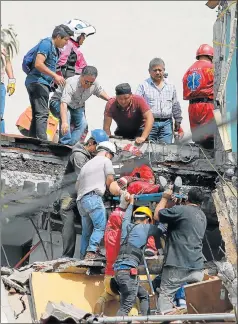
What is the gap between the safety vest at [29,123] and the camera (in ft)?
76.2

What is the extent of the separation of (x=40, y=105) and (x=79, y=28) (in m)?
1.55

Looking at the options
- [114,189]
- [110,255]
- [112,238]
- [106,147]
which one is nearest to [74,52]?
[106,147]

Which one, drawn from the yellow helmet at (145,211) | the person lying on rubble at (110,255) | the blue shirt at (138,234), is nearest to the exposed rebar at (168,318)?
the blue shirt at (138,234)

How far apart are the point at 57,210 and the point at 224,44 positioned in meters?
3.49

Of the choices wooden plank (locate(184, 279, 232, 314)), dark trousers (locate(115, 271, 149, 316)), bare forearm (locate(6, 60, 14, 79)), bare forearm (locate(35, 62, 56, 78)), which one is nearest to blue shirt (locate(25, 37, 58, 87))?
bare forearm (locate(35, 62, 56, 78))

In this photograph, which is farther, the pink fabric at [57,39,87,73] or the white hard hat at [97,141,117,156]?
the pink fabric at [57,39,87,73]

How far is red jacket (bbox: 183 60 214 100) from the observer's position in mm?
22812

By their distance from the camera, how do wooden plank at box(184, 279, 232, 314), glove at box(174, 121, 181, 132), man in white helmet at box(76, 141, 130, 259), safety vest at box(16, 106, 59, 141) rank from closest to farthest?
wooden plank at box(184, 279, 232, 314) → man in white helmet at box(76, 141, 130, 259) → safety vest at box(16, 106, 59, 141) → glove at box(174, 121, 181, 132)

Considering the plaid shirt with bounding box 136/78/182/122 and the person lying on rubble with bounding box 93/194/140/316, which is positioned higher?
the plaid shirt with bounding box 136/78/182/122

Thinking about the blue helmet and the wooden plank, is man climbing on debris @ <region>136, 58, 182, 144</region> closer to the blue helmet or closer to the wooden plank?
the blue helmet


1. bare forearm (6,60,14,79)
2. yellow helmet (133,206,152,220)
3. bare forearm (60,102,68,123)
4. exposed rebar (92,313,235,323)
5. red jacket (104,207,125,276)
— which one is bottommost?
exposed rebar (92,313,235,323)

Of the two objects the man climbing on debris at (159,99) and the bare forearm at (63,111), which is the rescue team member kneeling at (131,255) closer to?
the bare forearm at (63,111)

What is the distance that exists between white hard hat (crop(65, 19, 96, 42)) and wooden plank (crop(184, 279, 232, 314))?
603cm

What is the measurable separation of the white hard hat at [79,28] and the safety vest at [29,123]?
1.36 metres
